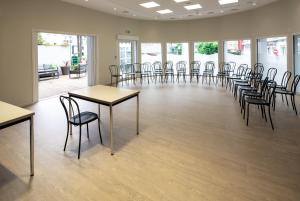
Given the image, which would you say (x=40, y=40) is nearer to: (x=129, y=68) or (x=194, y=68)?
(x=129, y=68)

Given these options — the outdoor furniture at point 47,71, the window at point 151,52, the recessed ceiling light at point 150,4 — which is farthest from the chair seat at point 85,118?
the outdoor furniture at point 47,71

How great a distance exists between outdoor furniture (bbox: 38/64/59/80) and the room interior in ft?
13.2

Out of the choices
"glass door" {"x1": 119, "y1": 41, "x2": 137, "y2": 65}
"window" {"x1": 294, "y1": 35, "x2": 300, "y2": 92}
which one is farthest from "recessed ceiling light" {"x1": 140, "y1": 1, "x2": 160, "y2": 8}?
"window" {"x1": 294, "y1": 35, "x2": 300, "y2": 92}

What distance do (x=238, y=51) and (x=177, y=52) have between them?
2900 mm

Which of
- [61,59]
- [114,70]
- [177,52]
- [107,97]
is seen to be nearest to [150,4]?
[114,70]

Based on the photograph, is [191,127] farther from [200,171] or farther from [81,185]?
[81,185]

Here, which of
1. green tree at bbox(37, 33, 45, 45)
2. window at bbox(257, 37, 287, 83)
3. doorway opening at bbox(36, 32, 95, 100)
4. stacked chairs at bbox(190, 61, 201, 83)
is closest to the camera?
window at bbox(257, 37, 287, 83)

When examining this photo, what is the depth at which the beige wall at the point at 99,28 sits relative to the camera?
508cm

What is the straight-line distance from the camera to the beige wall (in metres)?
5.08

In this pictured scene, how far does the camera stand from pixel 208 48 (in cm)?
1024

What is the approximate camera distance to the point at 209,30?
9805 millimetres

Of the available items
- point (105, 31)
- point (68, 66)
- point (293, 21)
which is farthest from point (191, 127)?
point (68, 66)

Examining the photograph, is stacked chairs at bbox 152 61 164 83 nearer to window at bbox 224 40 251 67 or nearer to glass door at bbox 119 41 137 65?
glass door at bbox 119 41 137 65

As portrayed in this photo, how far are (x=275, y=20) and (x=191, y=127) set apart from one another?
17.3 feet
